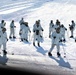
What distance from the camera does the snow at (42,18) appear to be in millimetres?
17156

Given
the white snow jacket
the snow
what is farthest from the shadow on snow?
the white snow jacket

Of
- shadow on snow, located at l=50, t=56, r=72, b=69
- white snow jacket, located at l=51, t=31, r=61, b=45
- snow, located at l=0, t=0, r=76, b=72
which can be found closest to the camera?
shadow on snow, located at l=50, t=56, r=72, b=69

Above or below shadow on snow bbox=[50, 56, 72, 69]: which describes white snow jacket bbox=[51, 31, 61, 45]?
above

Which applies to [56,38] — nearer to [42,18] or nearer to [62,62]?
[62,62]

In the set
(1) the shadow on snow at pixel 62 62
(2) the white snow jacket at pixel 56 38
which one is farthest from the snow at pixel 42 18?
(2) the white snow jacket at pixel 56 38

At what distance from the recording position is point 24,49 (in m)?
19.6

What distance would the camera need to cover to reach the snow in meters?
17.2

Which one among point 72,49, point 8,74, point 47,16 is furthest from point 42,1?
point 8,74

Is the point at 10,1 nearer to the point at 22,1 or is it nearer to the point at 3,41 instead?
the point at 22,1

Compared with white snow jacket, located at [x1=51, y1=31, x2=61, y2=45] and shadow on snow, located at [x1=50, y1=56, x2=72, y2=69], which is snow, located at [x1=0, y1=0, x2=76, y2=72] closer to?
shadow on snow, located at [x1=50, y1=56, x2=72, y2=69]

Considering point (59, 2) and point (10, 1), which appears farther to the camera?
point (10, 1)

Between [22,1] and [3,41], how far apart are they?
6526 cm

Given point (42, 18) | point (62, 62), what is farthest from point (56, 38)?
point (42, 18)

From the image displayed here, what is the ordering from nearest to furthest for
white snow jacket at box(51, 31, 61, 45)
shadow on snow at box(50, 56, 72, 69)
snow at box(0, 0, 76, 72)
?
1. shadow on snow at box(50, 56, 72, 69)
2. snow at box(0, 0, 76, 72)
3. white snow jacket at box(51, 31, 61, 45)
